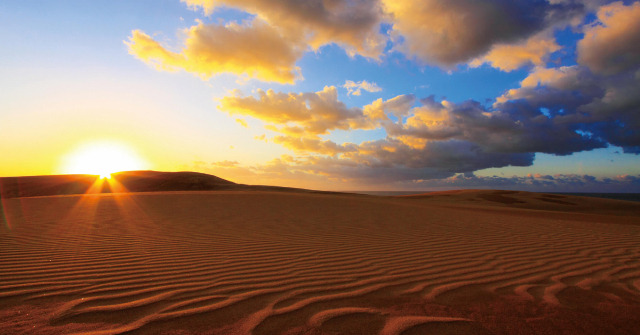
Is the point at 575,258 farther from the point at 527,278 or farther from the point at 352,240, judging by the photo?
the point at 352,240

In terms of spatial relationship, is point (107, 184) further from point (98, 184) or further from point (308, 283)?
point (308, 283)

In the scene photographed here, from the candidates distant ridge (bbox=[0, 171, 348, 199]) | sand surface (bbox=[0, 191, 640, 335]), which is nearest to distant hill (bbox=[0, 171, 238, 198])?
distant ridge (bbox=[0, 171, 348, 199])

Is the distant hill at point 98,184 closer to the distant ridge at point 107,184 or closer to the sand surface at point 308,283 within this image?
the distant ridge at point 107,184

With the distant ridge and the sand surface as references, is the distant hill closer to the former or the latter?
the distant ridge

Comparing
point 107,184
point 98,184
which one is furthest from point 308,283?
point 107,184

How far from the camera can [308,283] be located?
11.0ft

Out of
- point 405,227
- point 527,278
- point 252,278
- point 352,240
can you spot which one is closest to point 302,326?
point 252,278

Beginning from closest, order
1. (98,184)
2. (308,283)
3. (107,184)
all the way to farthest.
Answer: (308,283), (98,184), (107,184)

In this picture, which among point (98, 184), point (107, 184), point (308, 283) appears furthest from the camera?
point (107, 184)

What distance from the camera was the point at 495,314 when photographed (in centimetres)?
265

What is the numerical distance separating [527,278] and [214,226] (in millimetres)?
6422

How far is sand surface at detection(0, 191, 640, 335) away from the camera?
2.41 meters

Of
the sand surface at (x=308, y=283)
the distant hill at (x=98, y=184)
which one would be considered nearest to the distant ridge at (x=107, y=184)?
the distant hill at (x=98, y=184)

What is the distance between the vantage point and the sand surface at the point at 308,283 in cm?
241
